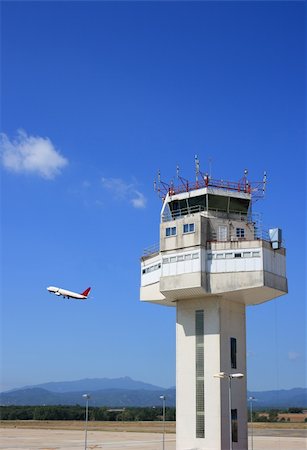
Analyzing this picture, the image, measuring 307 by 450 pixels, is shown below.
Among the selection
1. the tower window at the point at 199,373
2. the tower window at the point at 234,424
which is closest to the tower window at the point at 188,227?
the tower window at the point at 199,373

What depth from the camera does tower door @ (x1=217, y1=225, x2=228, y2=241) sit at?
48.6 meters

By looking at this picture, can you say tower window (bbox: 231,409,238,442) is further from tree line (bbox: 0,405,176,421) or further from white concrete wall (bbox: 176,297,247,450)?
tree line (bbox: 0,405,176,421)

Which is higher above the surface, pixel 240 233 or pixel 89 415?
pixel 240 233

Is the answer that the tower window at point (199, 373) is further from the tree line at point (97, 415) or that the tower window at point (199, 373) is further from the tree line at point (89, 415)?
the tree line at point (89, 415)

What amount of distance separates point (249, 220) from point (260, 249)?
Answer: 5247mm

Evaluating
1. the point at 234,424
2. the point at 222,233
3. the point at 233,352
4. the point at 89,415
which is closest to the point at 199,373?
the point at 233,352

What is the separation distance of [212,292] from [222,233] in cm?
491

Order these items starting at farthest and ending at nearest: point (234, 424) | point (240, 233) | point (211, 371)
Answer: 1. point (240, 233)
2. point (234, 424)
3. point (211, 371)

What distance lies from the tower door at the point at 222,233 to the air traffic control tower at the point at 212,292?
2.4 inches

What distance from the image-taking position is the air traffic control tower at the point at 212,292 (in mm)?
46281

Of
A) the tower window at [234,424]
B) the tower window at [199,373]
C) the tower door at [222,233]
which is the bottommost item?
the tower window at [234,424]

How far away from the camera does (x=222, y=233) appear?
48.8m

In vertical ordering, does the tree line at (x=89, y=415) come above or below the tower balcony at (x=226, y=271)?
below

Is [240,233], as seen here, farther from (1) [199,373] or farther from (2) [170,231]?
(1) [199,373]
